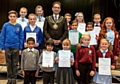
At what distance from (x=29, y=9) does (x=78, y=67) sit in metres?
4.70

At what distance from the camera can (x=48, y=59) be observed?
3.93 meters

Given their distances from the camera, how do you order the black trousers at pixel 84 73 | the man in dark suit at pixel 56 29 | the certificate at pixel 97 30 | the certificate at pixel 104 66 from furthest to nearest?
the certificate at pixel 97 30 < the man in dark suit at pixel 56 29 < the black trousers at pixel 84 73 < the certificate at pixel 104 66

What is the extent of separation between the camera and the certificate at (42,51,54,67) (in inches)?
154

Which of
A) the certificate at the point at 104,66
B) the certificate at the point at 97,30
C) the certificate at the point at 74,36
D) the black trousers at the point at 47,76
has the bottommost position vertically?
the black trousers at the point at 47,76

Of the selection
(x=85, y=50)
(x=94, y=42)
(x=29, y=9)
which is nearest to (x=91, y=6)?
(x=29, y=9)

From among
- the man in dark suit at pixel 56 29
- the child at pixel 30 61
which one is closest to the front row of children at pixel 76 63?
the child at pixel 30 61

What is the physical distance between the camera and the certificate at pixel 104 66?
391 centimetres

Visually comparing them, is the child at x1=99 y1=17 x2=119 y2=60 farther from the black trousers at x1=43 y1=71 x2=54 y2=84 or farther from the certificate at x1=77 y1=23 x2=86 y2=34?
the black trousers at x1=43 y1=71 x2=54 y2=84

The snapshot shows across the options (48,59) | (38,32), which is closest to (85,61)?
(48,59)

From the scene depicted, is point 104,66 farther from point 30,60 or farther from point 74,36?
point 30,60

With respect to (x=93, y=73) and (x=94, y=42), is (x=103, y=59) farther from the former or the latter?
(x=94, y=42)

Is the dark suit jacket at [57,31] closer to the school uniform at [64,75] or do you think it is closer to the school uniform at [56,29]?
the school uniform at [56,29]

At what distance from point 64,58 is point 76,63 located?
0.24 m

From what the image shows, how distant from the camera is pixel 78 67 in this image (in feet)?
13.3
